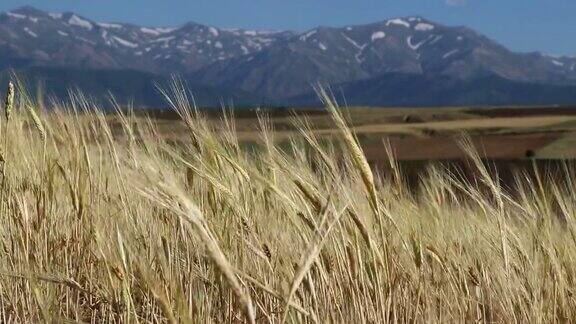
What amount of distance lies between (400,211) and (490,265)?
0.94ft

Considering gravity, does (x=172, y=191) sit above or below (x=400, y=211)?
above

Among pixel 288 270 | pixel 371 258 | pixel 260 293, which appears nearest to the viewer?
pixel 371 258

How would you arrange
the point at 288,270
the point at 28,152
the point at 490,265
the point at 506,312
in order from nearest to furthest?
1. the point at 288,270
2. the point at 506,312
3. the point at 490,265
4. the point at 28,152

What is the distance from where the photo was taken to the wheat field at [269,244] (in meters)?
1.67

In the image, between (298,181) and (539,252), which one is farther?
(539,252)

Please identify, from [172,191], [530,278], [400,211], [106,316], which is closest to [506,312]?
[530,278]

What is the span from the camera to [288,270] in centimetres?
176

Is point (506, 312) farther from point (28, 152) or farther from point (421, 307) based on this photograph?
point (28, 152)

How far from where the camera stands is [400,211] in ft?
7.46

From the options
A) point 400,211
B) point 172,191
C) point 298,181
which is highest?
point 172,191

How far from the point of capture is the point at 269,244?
1.92 metres

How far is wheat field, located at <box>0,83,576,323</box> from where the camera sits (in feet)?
5.48

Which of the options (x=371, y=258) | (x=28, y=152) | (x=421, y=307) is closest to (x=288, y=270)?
(x=371, y=258)

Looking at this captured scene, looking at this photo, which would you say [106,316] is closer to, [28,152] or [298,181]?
[298,181]
